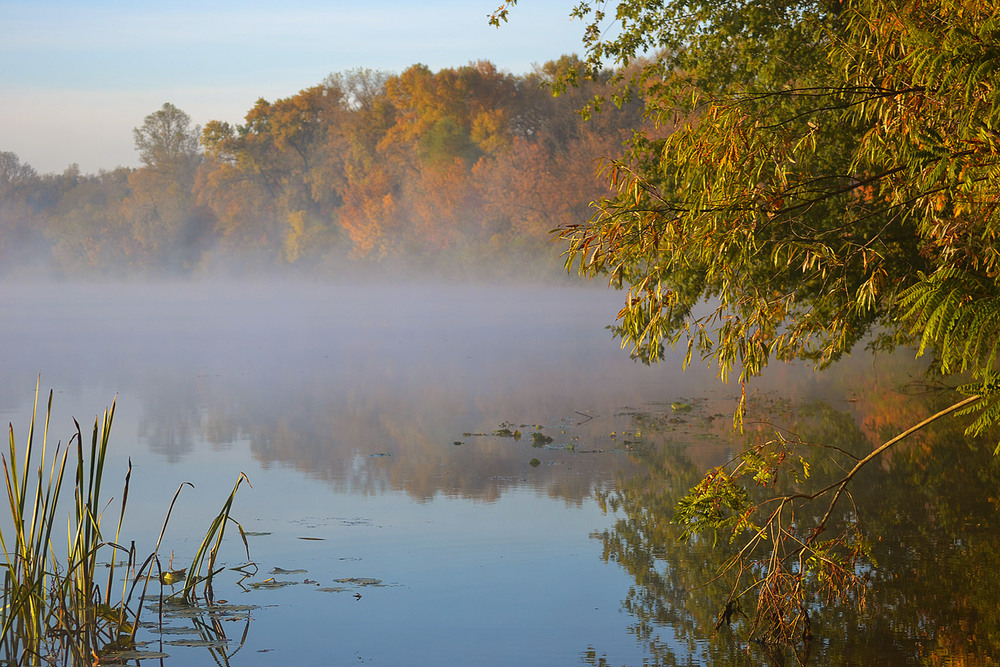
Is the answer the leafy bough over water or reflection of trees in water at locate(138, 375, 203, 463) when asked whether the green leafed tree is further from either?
reflection of trees in water at locate(138, 375, 203, 463)

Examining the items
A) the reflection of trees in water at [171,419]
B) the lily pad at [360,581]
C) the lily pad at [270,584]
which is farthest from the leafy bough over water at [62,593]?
the reflection of trees in water at [171,419]

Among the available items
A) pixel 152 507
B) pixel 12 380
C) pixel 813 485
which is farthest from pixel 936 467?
pixel 12 380

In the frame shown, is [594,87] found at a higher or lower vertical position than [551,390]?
higher

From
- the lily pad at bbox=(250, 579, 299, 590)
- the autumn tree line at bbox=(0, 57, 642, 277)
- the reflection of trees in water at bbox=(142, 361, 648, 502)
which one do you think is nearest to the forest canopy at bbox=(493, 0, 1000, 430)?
the lily pad at bbox=(250, 579, 299, 590)

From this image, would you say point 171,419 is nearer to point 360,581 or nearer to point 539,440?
point 539,440

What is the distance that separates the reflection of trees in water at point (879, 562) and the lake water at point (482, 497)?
0.08 ft

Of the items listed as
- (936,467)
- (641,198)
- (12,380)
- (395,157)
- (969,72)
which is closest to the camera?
(969,72)

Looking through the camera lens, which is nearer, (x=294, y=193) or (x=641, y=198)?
(x=641, y=198)

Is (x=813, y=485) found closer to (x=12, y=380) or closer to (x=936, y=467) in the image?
(x=936, y=467)

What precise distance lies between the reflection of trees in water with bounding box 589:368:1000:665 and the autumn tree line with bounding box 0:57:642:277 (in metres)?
31.3

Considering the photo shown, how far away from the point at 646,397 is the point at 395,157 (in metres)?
45.6

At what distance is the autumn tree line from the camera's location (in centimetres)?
5084

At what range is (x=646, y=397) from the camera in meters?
17.9

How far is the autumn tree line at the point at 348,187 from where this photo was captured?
50844 mm
